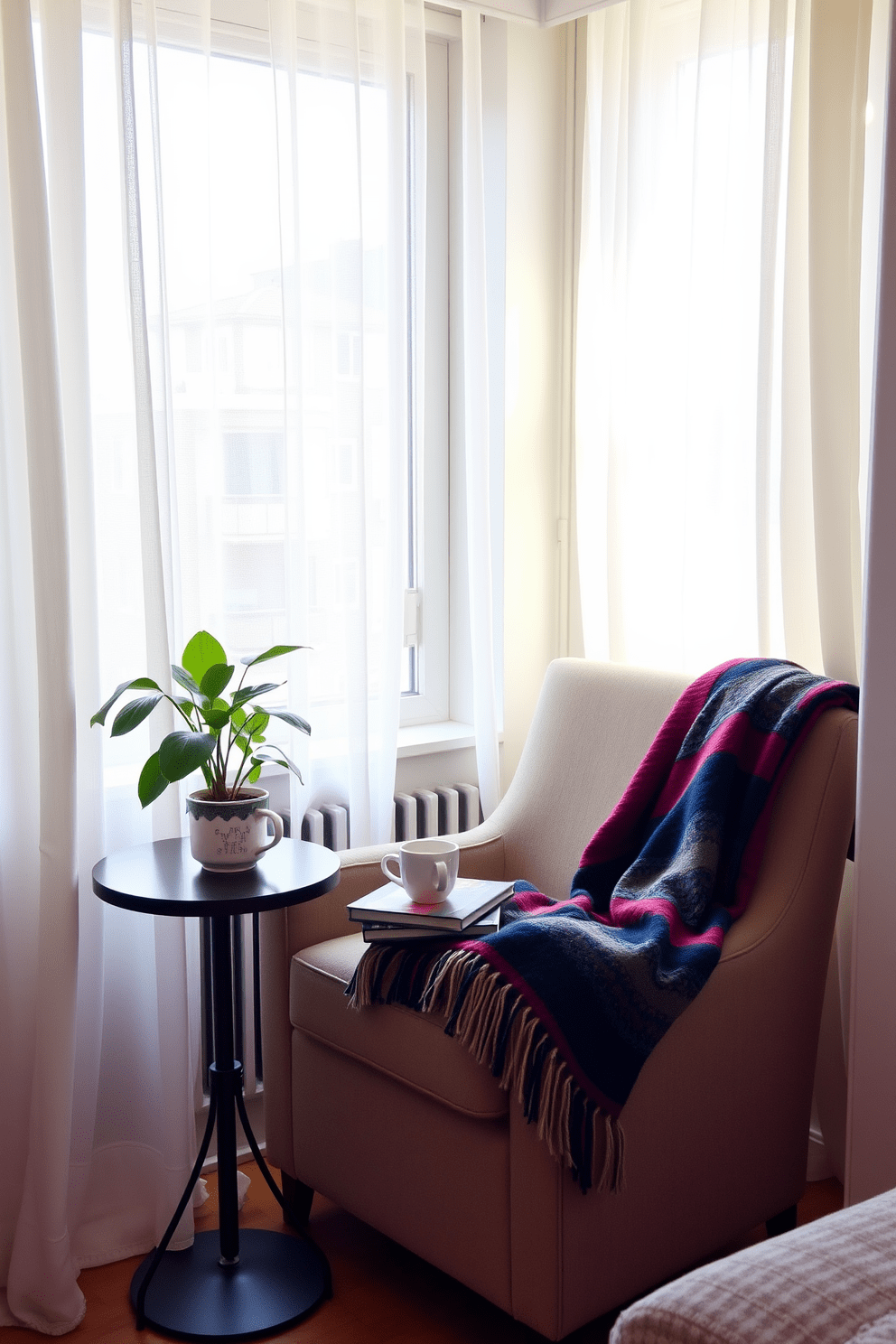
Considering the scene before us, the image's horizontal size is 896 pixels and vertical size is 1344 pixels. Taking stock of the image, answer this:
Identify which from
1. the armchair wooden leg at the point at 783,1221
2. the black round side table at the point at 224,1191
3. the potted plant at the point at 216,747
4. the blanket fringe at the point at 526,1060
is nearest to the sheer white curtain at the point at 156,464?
the black round side table at the point at 224,1191

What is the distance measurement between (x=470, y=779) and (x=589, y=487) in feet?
2.33

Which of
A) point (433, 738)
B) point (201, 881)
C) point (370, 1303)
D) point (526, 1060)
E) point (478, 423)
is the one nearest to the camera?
point (526, 1060)

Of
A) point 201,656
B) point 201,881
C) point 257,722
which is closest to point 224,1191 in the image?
point 201,881

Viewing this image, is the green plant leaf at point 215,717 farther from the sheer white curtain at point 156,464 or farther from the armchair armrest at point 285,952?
the armchair armrest at point 285,952

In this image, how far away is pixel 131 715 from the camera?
1.87m

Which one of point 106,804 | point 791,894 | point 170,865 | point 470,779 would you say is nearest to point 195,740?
point 170,865

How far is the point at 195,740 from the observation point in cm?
186

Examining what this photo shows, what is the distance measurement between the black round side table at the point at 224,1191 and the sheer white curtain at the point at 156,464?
0.11 metres

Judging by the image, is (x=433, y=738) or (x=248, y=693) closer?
(x=248, y=693)

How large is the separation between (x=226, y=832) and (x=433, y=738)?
92 centimetres

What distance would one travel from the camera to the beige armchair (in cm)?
178

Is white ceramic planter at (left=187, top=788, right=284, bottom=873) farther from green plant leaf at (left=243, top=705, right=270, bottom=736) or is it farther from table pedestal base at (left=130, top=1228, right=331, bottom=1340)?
table pedestal base at (left=130, top=1228, right=331, bottom=1340)

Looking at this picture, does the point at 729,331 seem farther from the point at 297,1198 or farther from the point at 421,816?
the point at 297,1198

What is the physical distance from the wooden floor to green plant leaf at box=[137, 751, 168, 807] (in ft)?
2.80
